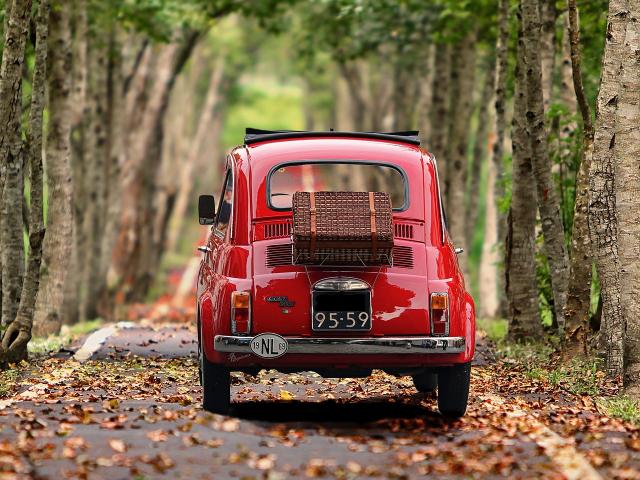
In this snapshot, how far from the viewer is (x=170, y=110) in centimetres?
4784

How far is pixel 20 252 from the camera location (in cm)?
1596

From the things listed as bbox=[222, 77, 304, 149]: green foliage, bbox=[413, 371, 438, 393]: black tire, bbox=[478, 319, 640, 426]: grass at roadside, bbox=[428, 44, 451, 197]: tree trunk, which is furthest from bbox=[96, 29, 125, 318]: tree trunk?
bbox=[222, 77, 304, 149]: green foliage

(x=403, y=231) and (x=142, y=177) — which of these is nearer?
(x=403, y=231)

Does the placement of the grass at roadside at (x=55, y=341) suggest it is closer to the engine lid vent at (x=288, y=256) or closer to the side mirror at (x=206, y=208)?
the side mirror at (x=206, y=208)

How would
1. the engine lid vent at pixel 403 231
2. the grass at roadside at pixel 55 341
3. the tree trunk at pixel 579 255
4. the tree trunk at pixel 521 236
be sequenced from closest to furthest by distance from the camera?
the engine lid vent at pixel 403 231, the tree trunk at pixel 579 255, the grass at roadside at pixel 55 341, the tree trunk at pixel 521 236

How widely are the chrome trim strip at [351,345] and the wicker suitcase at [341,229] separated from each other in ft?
1.98

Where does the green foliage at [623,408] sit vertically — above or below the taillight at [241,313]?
below

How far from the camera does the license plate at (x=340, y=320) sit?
10758 mm

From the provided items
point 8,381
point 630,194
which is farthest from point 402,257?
point 8,381

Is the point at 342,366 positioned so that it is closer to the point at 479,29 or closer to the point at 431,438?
the point at 431,438

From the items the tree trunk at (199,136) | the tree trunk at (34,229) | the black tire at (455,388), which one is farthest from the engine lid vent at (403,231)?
the tree trunk at (199,136)

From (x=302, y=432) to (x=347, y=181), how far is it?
33947mm

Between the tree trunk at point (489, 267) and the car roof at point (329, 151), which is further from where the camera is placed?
the tree trunk at point (489, 267)

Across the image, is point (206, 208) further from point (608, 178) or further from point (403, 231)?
point (608, 178)
